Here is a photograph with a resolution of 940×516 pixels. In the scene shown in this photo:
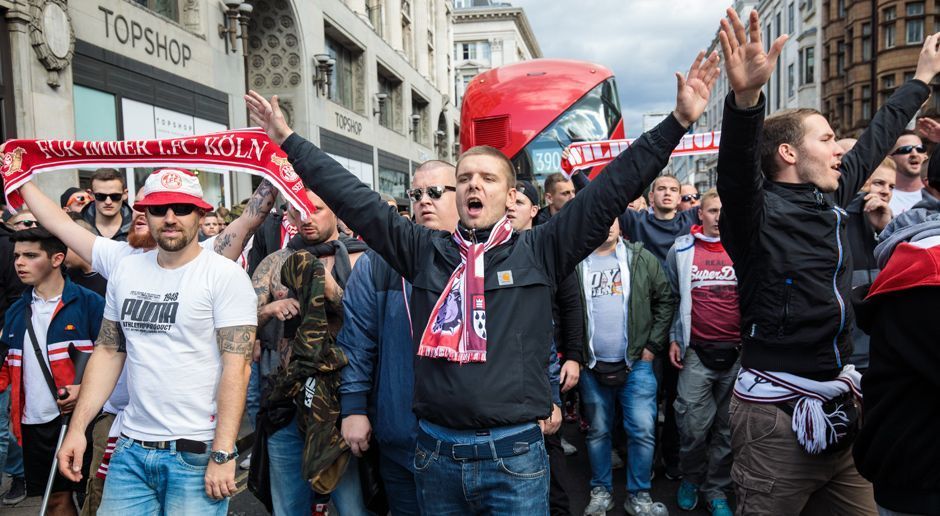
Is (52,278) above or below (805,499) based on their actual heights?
above

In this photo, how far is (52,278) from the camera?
3863 mm

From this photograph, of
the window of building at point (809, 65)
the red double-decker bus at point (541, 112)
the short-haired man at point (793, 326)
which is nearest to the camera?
the short-haired man at point (793, 326)

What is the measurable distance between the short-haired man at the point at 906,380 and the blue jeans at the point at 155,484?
2.58 m

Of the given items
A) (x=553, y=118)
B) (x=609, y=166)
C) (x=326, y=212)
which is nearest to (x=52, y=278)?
(x=326, y=212)

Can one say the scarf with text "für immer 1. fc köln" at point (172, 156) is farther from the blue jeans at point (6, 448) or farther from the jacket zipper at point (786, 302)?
the jacket zipper at point (786, 302)

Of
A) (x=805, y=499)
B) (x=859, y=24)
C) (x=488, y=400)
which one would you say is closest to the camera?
(x=488, y=400)

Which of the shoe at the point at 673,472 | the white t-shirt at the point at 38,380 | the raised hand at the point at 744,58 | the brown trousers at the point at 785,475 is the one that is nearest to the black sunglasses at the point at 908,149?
the shoe at the point at 673,472

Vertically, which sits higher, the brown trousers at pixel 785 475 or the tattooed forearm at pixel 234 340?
the tattooed forearm at pixel 234 340

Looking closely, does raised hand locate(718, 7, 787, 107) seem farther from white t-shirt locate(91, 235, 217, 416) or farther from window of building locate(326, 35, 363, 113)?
window of building locate(326, 35, 363, 113)

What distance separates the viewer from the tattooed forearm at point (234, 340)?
2.96m

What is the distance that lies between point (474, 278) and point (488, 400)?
42 cm

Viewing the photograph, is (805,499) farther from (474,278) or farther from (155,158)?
(155,158)

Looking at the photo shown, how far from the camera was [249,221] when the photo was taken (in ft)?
12.2

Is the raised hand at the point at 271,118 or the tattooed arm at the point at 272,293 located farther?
the tattooed arm at the point at 272,293
